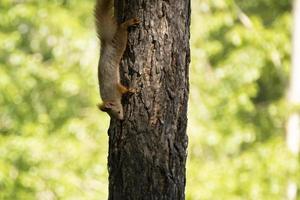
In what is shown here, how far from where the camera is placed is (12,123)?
8.85m

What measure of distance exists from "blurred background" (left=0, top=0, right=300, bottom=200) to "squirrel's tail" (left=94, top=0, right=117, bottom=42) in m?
3.79

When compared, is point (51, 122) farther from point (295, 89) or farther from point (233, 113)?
point (295, 89)

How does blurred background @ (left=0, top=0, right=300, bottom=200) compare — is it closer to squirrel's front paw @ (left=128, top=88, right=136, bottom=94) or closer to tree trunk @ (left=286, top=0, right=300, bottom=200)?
tree trunk @ (left=286, top=0, right=300, bottom=200)

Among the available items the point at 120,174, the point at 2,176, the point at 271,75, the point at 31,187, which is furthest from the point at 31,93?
the point at 120,174

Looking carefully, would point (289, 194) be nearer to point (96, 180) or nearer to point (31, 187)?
point (96, 180)

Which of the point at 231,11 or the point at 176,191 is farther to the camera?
the point at 231,11

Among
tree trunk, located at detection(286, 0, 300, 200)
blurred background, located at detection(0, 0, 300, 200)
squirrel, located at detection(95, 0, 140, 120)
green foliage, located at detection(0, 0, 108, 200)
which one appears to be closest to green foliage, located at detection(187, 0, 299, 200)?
blurred background, located at detection(0, 0, 300, 200)

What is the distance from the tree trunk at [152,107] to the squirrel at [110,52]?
0.04m

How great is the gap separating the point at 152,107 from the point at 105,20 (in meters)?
0.50

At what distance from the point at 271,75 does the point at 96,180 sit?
193 inches

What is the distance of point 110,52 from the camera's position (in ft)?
11.4

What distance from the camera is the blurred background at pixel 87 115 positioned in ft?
25.5

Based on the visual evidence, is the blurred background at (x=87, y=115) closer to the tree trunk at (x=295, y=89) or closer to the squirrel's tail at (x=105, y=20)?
the tree trunk at (x=295, y=89)

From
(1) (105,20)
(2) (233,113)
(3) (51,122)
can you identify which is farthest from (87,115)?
(1) (105,20)
